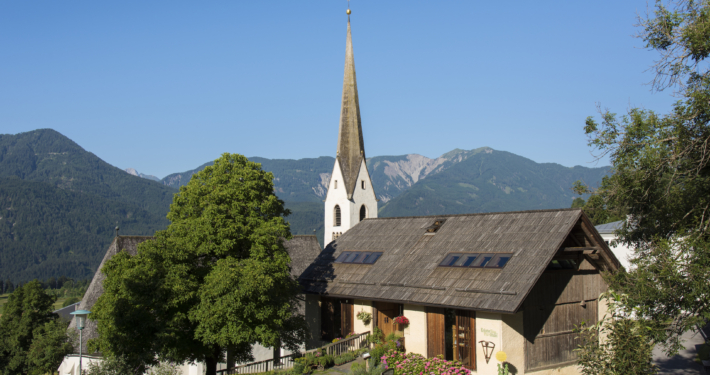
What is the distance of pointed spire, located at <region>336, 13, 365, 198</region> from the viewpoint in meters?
37.2

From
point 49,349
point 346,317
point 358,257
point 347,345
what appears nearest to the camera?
point 347,345

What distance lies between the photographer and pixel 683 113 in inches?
617

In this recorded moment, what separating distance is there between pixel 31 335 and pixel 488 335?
33.2 m

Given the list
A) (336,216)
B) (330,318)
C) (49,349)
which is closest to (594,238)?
(330,318)

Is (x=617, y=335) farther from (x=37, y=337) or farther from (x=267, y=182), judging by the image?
(x=37, y=337)

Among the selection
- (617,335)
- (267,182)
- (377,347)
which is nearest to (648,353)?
(617,335)

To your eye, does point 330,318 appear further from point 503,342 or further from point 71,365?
point 71,365

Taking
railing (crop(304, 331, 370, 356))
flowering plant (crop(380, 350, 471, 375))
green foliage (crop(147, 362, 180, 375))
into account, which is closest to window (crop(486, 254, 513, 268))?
flowering plant (crop(380, 350, 471, 375))

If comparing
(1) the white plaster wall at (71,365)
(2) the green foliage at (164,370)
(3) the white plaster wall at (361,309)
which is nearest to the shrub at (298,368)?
(3) the white plaster wall at (361,309)

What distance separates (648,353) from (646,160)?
5252mm

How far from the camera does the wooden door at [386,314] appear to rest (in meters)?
22.4

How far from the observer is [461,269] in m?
20.1

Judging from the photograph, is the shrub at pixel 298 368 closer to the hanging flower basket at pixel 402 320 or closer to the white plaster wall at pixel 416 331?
the hanging flower basket at pixel 402 320

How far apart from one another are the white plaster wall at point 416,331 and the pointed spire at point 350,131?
16.5 m
